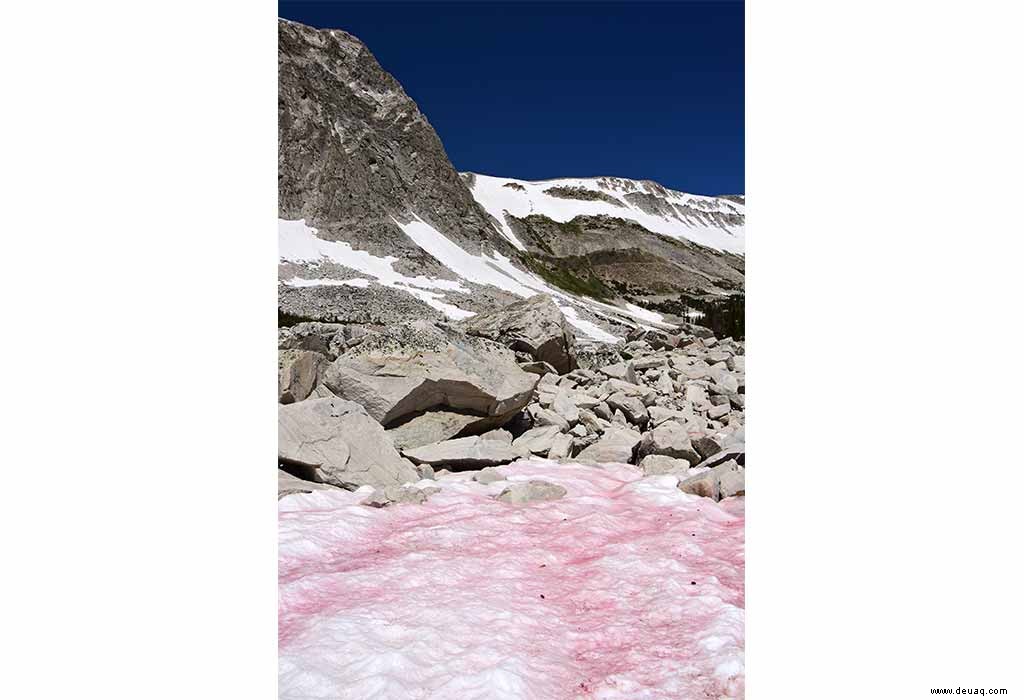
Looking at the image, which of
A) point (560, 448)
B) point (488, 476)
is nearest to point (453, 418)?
point (560, 448)

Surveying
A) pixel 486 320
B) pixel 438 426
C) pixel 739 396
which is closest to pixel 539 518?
pixel 438 426

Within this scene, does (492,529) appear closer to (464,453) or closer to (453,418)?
(464,453)

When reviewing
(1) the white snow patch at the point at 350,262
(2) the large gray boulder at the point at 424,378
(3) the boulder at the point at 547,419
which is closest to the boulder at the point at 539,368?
(3) the boulder at the point at 547,419

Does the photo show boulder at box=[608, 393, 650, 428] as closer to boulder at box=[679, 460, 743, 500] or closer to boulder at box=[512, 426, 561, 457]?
boulder at box=[512, 426, 561, 457]

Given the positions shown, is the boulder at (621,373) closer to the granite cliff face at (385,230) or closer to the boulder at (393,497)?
the boulder at (393,497)
